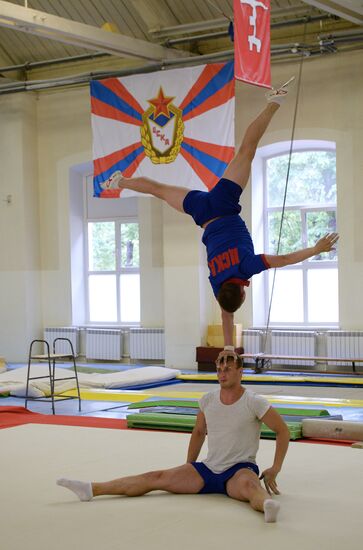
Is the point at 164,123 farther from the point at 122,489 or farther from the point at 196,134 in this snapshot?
the point at 122,489

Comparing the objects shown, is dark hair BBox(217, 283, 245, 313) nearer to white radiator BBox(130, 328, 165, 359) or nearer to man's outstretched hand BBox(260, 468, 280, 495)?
man's outstretched hand BBox(260, 468, 280, 495)

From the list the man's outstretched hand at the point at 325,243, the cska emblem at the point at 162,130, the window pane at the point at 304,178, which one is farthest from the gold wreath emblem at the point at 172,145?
the man's outstretched hand at the point at 325,243

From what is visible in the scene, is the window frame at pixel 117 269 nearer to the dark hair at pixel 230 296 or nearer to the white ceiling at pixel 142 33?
the white ceiling at pixel 142 33

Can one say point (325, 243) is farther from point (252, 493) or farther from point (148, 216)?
point (148, 216)

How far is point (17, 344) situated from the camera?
1302 centimetres

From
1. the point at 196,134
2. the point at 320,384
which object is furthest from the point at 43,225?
the point at 320,384

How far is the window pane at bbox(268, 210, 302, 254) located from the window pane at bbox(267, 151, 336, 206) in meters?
0.17

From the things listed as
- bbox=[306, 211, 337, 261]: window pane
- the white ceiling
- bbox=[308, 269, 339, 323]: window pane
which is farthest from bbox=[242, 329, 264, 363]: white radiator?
the white ceiling

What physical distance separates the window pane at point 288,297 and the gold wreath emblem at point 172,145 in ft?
7.63

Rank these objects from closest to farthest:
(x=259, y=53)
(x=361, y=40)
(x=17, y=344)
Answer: (x=259, y=53), (x=361, y=40), (x=17, y=344)

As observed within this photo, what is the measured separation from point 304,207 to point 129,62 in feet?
11.5

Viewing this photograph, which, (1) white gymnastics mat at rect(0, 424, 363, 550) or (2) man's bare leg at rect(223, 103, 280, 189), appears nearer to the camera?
(1) white gymnastics mat at rect(0, 424, 363, 550)

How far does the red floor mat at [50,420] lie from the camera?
267 inches

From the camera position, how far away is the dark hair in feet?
18.4
